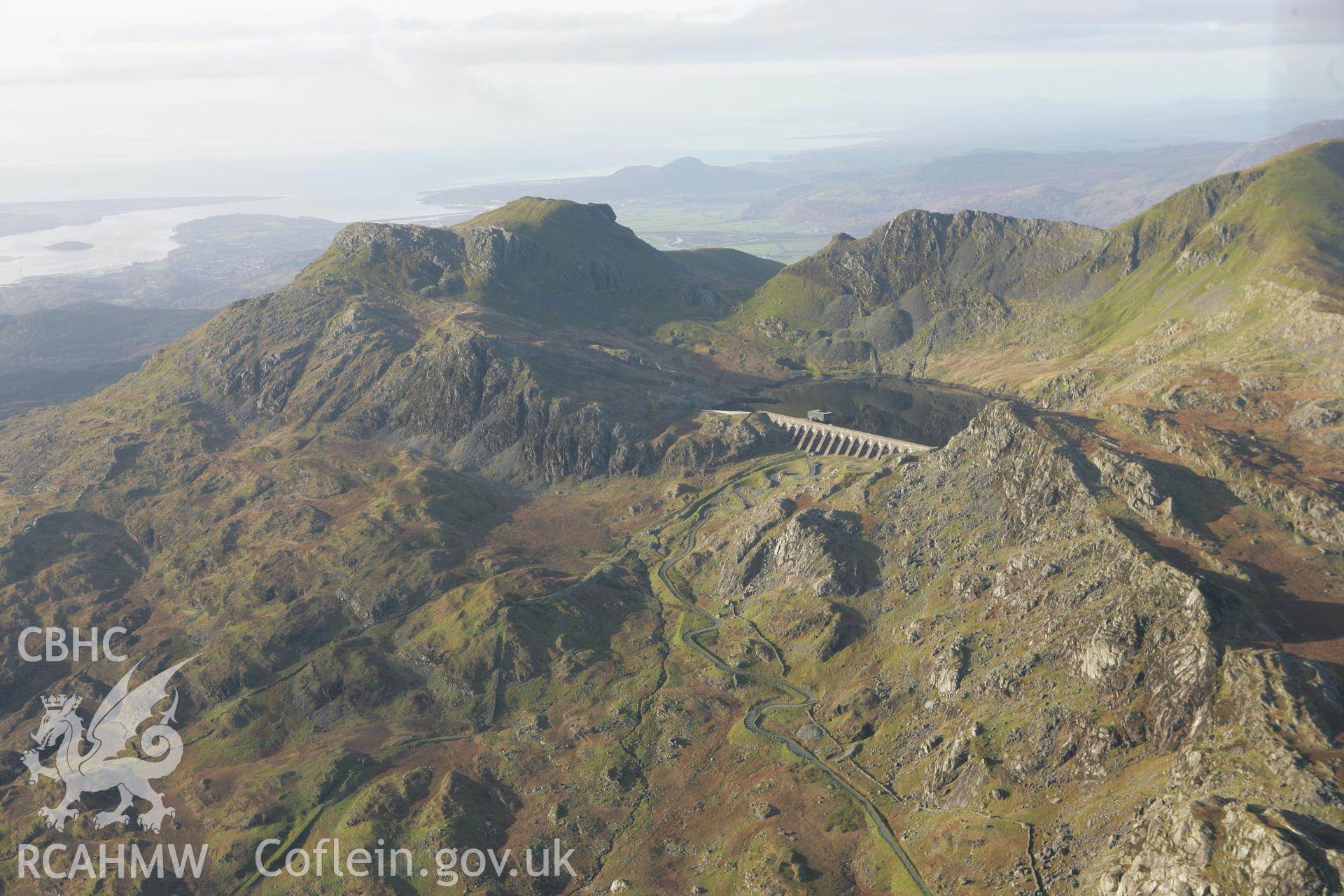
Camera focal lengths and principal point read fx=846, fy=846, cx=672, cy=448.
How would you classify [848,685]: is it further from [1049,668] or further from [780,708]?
[1049,668]

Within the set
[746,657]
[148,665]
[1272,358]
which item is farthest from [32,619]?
[1272,358]

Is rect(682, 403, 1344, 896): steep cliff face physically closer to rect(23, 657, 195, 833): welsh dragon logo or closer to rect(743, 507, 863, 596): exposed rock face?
rect(743, 507, 863, 596): exposed rock face

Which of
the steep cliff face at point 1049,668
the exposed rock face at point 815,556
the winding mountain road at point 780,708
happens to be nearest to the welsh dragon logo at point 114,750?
the winding mountain road at point 780,708

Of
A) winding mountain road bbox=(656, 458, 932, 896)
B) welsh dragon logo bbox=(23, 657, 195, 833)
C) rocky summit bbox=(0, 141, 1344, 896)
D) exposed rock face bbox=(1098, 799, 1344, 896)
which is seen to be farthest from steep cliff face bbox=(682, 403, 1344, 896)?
welsh dragon logo bbox=(23, 657, 195, 833)

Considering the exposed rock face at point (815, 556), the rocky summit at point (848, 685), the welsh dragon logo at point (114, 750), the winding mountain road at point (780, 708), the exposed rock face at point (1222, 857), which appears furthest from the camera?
the exposed rock face at point (815, 556)

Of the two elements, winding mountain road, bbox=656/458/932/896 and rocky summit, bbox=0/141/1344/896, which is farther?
winding mountain road, bbox=656/458/932/896

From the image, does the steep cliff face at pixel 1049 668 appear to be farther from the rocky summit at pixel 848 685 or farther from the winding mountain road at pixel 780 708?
the winding mountain road at pixel 780 708

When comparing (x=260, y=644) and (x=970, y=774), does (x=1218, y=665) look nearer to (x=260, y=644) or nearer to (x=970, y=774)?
(x=970, y=774)

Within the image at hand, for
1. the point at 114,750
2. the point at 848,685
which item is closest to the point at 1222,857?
the point at 848,685
